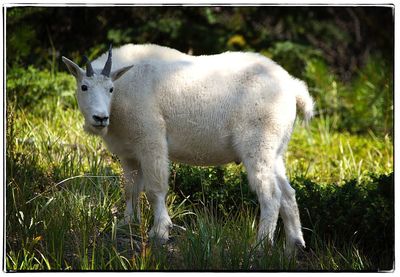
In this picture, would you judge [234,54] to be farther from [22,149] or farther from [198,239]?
[22,149]

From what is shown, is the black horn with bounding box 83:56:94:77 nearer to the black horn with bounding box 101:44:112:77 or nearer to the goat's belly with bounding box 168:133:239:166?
the black horn with bounding box 101:44:112:77

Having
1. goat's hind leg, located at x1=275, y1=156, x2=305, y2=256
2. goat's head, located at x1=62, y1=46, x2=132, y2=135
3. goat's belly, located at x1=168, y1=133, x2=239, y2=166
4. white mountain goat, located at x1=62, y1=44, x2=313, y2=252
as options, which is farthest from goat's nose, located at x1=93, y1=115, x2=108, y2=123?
goat's hind leg, located at x1=275, y1=156, x2=305, y2=256

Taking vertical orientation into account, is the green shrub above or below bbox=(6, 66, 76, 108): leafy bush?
below

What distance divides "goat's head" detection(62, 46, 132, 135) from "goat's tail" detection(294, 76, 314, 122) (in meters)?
1.80

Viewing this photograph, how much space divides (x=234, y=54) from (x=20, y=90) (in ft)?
16.0

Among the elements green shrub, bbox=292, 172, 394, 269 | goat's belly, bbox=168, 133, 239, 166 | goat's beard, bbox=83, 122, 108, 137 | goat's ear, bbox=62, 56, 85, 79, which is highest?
goat's ear, bbox=62, 56, 85, 79

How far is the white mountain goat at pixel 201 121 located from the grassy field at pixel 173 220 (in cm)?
32

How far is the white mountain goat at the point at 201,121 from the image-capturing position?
6.42m

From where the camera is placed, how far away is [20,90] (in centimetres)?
1057

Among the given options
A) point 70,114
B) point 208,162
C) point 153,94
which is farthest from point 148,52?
point 70,114

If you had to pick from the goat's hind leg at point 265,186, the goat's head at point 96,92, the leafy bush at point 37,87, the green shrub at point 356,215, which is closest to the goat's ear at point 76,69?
the goat's head at point 96,92

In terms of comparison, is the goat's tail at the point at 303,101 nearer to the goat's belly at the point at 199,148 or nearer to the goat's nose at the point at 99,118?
the goat's belly at the point at 199,148

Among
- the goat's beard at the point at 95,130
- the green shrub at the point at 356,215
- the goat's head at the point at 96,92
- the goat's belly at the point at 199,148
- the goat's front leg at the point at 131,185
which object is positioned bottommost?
the green shrub at the point at 356,215

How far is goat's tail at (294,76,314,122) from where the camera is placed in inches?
271
